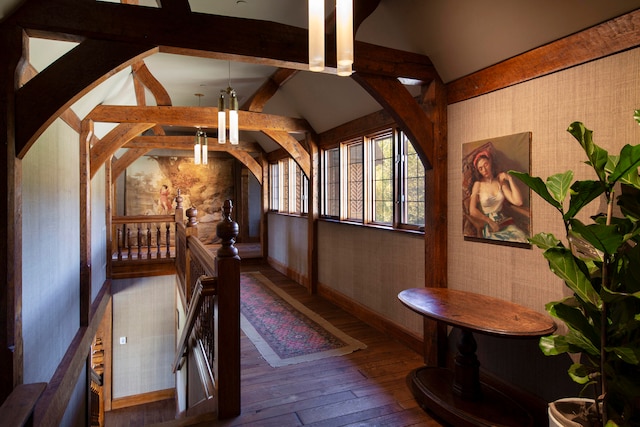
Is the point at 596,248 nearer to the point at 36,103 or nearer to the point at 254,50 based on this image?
the point at 254,50

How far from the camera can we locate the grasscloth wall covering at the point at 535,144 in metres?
1.94

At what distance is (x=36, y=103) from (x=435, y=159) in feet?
8.71

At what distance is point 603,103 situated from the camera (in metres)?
1.99

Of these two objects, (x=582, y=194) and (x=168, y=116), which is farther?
(x=168, y=116)

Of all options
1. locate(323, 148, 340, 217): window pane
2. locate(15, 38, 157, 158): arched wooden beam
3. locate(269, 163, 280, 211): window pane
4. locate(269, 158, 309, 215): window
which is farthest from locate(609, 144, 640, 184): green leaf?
locate(269, 163, 280, 211): window pane


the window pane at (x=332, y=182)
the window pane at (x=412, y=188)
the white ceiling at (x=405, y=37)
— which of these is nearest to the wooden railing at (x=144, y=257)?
the white ceiling at (x=405, y=37)

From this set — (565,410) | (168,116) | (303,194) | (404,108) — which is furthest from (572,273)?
(303,194)

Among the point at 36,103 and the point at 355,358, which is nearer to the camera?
the point at 36,103

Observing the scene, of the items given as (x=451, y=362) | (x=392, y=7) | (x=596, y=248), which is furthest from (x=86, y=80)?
(x=451, y=362)

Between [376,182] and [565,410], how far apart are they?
2.95 metres

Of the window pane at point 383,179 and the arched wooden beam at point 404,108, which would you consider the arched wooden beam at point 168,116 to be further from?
the arched wooden beam at point 404,108

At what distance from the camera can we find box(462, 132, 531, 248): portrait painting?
242 cm

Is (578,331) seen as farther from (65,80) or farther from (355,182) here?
(355,182)

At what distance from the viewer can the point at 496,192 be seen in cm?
259
